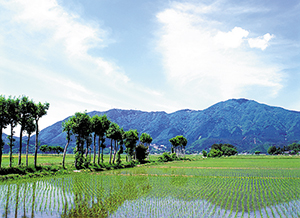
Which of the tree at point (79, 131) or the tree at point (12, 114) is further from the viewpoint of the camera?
the tree at point (79, 131)

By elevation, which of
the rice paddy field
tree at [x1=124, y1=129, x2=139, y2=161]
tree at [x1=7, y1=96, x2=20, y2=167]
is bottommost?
the rice paddy field

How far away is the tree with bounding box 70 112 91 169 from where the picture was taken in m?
50.2

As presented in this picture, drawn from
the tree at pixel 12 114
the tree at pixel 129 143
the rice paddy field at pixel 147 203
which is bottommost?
the rice paddy field at pixel 147 203

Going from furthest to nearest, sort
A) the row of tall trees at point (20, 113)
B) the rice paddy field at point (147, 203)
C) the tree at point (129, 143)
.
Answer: the tree at point (129, 143)
the row of tall trees at point (20, 113)
the rice paddy field at point (147, 203)

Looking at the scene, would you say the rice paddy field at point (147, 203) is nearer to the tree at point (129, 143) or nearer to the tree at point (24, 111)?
the tree at point (24, 111)

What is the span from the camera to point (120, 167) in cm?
6278

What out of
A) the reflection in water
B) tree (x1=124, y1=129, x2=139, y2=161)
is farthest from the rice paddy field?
tree (x1=124, y1=129, x2=139, y2=161)

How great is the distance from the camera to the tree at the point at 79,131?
50.2m

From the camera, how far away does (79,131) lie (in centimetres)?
5238

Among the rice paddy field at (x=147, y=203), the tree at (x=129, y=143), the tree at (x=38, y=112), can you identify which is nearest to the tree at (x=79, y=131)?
the tree at (x=38, y=112)

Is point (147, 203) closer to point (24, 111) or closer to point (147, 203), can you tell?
point (147, 203)

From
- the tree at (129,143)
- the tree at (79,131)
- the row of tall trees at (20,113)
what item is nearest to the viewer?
the row of tall trees at (20,113)

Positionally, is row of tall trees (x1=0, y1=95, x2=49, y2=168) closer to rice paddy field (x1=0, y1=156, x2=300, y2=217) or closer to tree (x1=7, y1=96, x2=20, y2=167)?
tree (x1=7, y1=96, x2=20, y2=167)

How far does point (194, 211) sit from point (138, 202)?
211 inches
